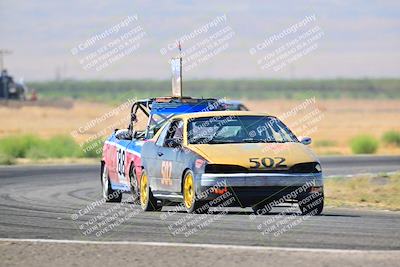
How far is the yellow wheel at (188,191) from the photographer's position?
16797mm

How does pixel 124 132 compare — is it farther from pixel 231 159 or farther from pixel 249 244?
pixel 249 244

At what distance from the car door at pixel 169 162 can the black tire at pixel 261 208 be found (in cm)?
113

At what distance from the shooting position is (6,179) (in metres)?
29.0

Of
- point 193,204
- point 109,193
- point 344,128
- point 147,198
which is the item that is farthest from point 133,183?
point 344,128

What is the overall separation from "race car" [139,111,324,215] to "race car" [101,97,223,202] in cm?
120

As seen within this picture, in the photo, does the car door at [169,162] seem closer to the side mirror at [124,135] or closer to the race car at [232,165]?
the race car at [232,165]

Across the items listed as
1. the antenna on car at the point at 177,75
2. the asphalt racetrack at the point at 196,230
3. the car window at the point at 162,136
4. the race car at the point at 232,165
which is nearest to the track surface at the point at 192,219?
the asphalt racetrack at the point at 196,230

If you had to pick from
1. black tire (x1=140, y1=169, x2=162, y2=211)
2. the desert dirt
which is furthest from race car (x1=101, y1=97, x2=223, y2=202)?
the desert dirt

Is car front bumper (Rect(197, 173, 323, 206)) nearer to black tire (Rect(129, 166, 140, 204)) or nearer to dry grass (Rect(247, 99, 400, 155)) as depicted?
black tire (Rect(129, 166, 140, 204))

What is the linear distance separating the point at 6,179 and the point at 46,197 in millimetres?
6344

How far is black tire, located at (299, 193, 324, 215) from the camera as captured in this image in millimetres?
16781

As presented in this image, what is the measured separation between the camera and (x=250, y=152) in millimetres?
16625

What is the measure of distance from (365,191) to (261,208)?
8767 millimetres

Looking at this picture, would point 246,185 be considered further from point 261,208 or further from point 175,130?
point 175,130
